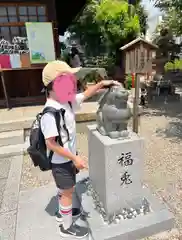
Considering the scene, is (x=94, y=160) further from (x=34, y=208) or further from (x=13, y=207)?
(x=13, y=207)

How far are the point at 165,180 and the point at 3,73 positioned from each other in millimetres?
4125

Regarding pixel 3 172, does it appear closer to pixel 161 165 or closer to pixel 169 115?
pixel 161 165

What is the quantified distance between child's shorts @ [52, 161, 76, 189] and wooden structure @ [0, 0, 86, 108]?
3922 mm

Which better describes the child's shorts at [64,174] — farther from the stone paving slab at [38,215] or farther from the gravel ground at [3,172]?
the gravel ground at [3,172]

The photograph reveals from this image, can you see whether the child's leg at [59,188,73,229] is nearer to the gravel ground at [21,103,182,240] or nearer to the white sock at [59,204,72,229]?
the white sock at [59,204,72,229]

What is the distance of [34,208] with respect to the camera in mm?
2721

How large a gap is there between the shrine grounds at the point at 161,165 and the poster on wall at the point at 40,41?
1.87 meters

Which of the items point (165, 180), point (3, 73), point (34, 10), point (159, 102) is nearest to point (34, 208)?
point (165, 180)

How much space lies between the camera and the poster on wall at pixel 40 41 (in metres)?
5.23

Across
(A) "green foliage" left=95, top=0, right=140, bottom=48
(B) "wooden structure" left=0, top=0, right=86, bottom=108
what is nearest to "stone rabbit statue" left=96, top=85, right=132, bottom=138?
(B) "wooden structure" left=0, top=0, right=86, bottom=108

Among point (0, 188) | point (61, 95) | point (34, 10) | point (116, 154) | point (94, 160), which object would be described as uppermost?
point (34, 10)

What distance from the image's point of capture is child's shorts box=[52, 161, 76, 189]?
2070 millimetres

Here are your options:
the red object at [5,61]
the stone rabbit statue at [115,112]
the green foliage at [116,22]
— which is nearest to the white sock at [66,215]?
the stone rabbit statue at [115,112]

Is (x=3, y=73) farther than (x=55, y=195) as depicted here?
Yes
